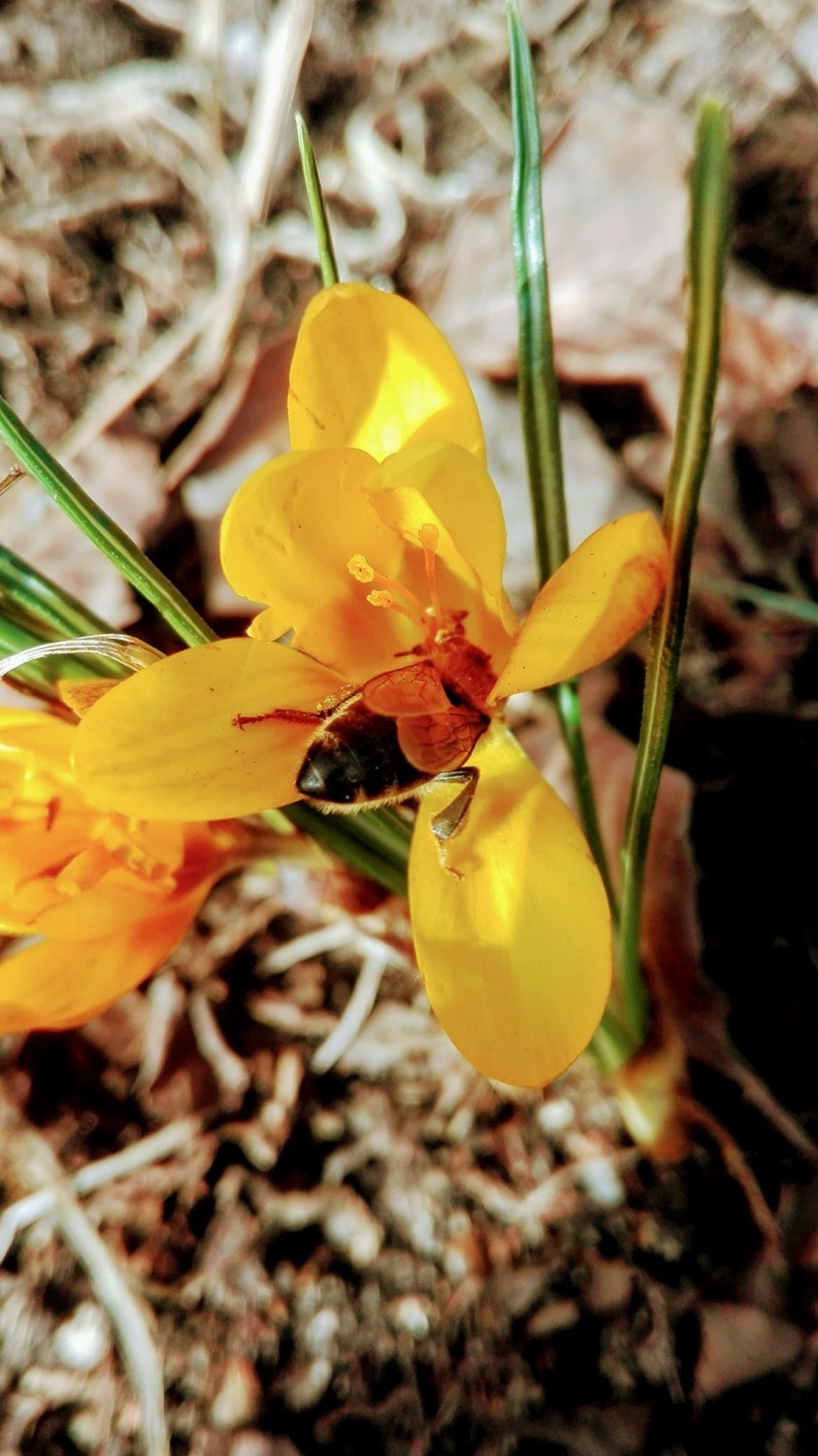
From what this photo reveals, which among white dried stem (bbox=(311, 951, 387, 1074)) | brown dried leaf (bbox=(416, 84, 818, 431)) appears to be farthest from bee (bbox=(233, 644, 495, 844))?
brown dried leaf (bbox=(416, 84, 818, 431))

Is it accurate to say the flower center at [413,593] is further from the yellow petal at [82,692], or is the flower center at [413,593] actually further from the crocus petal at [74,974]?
the crocus petal at [74,974]

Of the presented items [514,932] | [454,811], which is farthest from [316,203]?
[514,932]

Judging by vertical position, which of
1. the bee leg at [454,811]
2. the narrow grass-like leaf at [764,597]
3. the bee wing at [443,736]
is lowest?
the narrow grass-like leaf at [764,597]

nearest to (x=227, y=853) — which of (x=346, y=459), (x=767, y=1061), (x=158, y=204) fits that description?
(x=346, y=459)

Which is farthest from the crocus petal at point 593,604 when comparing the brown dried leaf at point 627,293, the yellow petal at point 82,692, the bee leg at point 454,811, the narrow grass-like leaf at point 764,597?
the brown dried leaf at point 627,293

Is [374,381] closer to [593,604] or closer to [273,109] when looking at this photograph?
[593,604]
